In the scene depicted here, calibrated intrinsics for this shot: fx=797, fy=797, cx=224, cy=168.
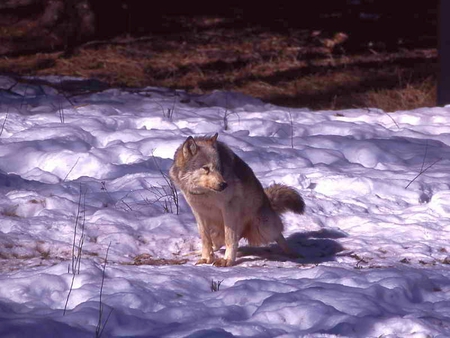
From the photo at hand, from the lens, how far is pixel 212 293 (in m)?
4.84

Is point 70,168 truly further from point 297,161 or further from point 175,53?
point 175,53

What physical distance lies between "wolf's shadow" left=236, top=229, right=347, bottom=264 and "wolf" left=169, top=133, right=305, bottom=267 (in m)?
0.10

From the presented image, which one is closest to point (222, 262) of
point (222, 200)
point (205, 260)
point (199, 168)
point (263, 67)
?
point (205, 260)

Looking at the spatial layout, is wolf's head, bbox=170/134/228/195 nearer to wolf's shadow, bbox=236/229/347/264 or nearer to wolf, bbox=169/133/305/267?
wolf, bbox=169/133/305/267

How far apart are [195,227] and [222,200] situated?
2.72ft

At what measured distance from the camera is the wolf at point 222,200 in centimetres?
564

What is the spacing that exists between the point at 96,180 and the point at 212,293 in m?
2.88

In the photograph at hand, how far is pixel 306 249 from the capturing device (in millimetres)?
6270

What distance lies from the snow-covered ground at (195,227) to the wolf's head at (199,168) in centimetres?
59

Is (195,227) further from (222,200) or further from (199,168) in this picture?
(199,168)

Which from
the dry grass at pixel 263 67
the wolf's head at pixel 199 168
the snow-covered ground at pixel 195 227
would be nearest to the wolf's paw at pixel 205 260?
the snow-covered ground at pixel 195 227

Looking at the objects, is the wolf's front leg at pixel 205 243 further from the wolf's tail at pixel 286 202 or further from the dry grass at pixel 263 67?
the dry grass at pixel 263 67

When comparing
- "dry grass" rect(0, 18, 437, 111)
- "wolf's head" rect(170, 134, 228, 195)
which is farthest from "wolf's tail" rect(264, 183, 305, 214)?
"dry grass" rect(0, 18, 437, 111)

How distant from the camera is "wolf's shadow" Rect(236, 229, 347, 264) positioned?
6.01 metres
